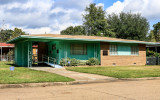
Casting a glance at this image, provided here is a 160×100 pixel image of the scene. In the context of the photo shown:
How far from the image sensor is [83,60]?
2158 cm

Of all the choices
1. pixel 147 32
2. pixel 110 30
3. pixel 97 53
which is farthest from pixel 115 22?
pixel 97 53

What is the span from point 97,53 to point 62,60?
4.68m

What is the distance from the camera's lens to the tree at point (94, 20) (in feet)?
178

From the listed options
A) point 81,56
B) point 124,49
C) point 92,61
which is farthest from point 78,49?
point 124,49

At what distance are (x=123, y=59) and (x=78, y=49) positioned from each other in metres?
6.05

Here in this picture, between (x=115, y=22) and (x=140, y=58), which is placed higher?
(x=115, y=22)

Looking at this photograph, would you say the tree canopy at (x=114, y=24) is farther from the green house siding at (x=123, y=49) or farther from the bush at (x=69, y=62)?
the bush at (x=69, y=62)

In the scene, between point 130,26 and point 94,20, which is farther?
point 94,20


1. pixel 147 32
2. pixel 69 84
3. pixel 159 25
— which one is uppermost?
pixel 159 25

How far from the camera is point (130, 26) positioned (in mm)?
50062

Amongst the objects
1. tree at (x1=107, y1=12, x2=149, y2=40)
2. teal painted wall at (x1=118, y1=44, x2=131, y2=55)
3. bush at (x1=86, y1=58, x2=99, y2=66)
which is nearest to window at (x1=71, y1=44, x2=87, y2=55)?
bush at (x1=86, y1=58, x2=99, y2=66)

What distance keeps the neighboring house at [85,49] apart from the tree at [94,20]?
1131 inches

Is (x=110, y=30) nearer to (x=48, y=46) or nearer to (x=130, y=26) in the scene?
(x=130, y=26)

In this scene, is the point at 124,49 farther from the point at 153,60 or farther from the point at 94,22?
the point at 94,22
